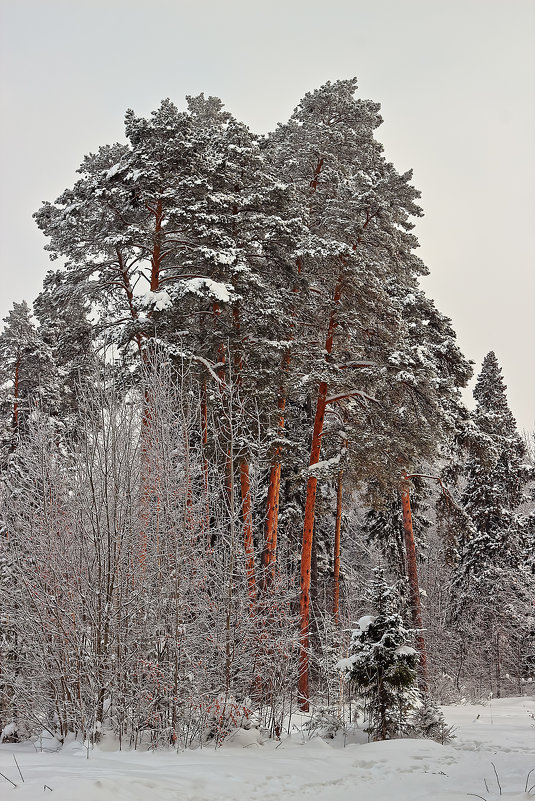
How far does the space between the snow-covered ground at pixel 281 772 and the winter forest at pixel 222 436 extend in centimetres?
62

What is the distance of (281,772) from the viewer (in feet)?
23.0

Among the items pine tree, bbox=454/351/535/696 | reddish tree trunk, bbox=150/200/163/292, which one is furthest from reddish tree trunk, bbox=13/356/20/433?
pine tree, bbox=454/351/535/696

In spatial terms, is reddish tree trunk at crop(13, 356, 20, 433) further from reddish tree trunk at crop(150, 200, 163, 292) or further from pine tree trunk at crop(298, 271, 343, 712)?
pine tree trunk at crop(298, 271, 343, 712)

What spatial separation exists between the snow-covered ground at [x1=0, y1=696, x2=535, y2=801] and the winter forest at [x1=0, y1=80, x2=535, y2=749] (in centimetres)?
62

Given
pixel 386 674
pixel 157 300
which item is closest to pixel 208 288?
pixel 157 300

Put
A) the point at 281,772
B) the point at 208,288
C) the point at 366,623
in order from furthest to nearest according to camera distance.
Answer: the point at 208,288, the point at 366,623, the point at 281,772

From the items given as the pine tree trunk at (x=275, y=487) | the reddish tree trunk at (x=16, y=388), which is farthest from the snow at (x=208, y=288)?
the reddish tree trunk at (x=16, y=388)

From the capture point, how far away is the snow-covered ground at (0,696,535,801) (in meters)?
5.29

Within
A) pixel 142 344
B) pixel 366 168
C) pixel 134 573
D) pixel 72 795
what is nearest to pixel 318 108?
pixel 366 168

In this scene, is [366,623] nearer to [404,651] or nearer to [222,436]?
[404,651]

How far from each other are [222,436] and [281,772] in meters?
6.86

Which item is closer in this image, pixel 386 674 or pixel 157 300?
pixel 386 674

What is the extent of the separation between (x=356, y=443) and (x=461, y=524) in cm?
525

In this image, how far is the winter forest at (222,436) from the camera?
8.08m
